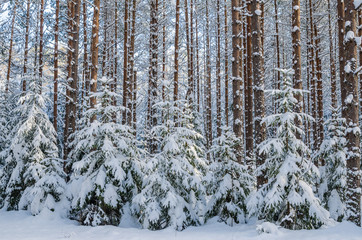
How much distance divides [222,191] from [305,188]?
226cm

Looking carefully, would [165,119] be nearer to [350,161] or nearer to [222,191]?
[222,191]

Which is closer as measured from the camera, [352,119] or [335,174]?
[352,119]

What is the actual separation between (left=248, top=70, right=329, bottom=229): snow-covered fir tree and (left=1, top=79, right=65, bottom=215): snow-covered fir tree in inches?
260

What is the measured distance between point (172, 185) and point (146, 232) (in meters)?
1.45

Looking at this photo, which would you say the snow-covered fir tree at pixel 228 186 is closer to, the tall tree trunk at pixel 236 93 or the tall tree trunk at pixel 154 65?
the tall tree trunk at pixel 236 93

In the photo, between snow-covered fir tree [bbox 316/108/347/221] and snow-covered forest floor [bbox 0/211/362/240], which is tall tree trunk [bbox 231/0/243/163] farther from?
snow-covered forest floor [bbox 0/211/362/240]

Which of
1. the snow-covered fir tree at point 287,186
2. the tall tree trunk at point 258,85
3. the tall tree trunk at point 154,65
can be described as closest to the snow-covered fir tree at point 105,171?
the snow-covered fir tree at point 287,186

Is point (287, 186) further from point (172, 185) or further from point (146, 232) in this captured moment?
point (146, 232)

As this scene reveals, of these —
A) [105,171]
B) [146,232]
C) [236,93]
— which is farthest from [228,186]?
[105,171]

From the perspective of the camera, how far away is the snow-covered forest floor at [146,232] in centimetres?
588

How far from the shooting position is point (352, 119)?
694 cm

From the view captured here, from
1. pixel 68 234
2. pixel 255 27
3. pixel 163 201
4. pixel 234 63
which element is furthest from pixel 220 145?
pixel 68 234

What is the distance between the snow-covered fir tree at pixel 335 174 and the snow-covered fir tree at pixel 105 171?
5.55 meters

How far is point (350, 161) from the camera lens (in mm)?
6852
